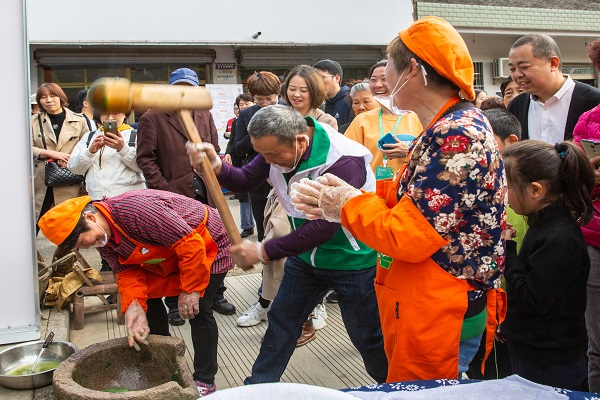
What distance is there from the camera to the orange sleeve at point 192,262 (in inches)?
114

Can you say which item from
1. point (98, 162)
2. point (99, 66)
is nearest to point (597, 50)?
point (98, 162)

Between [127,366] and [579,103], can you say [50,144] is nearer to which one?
[127,366]

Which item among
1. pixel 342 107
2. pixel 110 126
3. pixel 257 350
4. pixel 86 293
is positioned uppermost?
pixel 342 107

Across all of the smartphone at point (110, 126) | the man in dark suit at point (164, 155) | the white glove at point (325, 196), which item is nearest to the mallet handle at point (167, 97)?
the white glove at point (325, 196)

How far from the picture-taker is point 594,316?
2.58 metres

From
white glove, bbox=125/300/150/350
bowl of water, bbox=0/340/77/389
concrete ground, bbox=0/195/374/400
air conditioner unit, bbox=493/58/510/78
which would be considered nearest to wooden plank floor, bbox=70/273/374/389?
concrete ground, bbox=0/195/374/400

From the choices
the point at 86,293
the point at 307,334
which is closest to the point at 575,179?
the point at 307,334

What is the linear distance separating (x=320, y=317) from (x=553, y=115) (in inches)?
88.2

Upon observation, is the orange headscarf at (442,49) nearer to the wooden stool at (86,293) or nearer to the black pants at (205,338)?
the black pants at (205,338)

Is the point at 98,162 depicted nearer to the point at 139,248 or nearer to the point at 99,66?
the point at 139,248

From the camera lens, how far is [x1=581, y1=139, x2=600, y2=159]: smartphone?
8.22 feet

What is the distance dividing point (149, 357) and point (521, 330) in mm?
1831

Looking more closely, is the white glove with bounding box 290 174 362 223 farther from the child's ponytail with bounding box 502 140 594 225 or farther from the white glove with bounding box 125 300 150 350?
the white glove with bounding box 125 300 150 350

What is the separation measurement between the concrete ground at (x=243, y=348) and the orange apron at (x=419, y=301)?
1743mm
